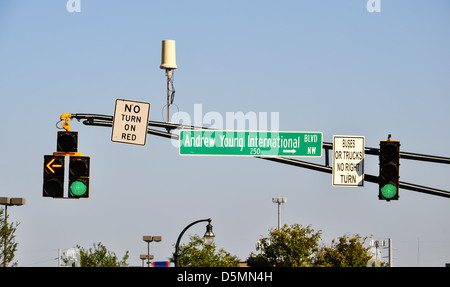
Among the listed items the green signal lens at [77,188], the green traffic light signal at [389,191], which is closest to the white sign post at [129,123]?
the green signal lens at [77,188]

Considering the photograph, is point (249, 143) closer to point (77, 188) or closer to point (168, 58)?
point (168, 58)

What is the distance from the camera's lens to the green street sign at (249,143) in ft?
78.0

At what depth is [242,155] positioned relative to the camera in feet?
78.6

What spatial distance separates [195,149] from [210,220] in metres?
17.0

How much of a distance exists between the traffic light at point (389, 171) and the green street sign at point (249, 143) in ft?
6.78

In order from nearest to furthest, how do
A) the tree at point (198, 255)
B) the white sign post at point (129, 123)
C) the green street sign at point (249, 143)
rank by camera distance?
the white sign post at point (129, 123), the green street sign at point (249, 143), the tree at point (198, 255)

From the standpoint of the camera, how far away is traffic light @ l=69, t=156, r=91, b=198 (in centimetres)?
2225

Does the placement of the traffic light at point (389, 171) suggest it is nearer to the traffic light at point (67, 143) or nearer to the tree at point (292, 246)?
the traffic light at point (67, 143)

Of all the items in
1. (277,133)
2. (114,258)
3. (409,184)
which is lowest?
(114,258)

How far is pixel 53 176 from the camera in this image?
22.2 metres
